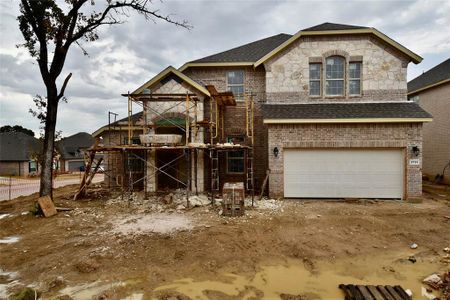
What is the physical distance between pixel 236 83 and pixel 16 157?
3756 centimetres

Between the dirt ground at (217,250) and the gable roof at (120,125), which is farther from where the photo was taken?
the gable roof at (120,125)

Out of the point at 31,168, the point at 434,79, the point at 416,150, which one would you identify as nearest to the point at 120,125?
the point at 416,150

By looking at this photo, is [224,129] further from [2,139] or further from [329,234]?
[2,139]

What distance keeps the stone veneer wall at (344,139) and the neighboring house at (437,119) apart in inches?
327

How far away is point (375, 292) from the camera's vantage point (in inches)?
213

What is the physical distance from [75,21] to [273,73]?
32.2 ft

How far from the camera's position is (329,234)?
8.45 meters

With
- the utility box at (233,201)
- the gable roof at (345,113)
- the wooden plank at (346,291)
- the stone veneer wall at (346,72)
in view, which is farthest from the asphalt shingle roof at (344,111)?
the wooden plank at (346,291)

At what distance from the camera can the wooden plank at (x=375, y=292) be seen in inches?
205

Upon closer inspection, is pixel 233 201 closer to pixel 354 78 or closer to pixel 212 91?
pixel 212 91

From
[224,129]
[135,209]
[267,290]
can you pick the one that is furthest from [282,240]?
[224,129]

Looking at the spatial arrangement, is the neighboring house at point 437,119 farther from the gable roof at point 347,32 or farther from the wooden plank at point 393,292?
the wooden plank at point 393,292

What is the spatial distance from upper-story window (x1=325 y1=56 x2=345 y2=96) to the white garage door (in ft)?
11.8

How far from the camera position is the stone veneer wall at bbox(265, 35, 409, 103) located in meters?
13.8
